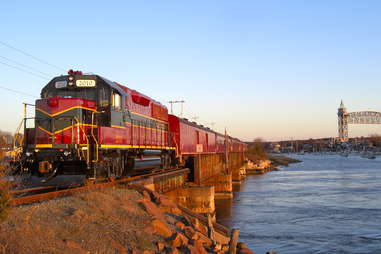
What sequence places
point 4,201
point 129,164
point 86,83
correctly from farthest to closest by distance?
point 129,164
point 86,83
point 4,201

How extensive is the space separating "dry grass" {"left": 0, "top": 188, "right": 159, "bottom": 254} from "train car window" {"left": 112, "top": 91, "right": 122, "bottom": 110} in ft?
15.9

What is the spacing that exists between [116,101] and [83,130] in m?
2.34

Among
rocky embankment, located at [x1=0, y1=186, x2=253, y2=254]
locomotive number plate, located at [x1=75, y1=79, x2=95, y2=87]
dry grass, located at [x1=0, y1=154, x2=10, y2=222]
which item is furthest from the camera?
locomotive number plate, located at [x1=75, y1=79, x2=95, y2=87]

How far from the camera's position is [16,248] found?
290 inches

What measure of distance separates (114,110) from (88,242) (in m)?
8.13

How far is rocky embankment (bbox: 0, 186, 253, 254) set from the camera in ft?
26.2

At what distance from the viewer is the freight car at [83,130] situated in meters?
14.1

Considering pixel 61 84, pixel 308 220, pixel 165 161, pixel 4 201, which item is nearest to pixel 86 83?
pixel 61 84

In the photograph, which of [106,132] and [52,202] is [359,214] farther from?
[52,202]

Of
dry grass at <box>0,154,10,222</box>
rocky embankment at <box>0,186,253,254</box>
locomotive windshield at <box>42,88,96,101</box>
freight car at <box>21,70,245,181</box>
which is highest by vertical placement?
Result: locomotive windshield at <box>42,88,96,101</box>

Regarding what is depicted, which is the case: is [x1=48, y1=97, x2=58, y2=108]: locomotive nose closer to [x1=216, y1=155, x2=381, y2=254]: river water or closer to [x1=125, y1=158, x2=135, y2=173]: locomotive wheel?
[x1=125, y1=158, x2=135, y2=173]: locomotive wheel

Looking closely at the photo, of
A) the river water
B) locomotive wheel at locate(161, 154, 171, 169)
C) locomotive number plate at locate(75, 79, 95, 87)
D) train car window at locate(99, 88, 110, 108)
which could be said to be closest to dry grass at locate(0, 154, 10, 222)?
train car window at locate(99, 88, 110, 108)

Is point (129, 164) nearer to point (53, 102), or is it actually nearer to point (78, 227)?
point (53, 102)

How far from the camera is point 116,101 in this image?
1628cm
